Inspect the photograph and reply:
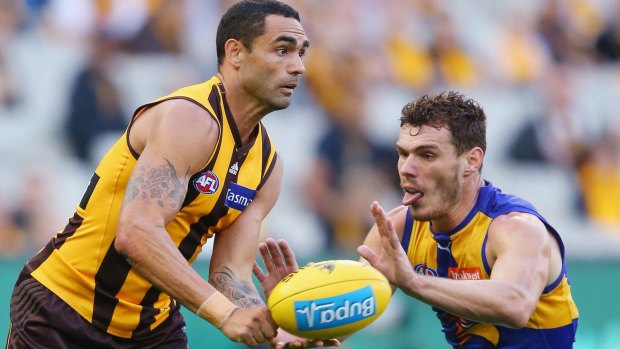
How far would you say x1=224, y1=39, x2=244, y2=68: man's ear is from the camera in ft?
20.0

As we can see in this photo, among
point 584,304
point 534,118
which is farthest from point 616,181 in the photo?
point 584,304

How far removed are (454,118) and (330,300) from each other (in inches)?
55.4

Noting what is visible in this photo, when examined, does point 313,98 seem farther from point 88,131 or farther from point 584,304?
point 584,304

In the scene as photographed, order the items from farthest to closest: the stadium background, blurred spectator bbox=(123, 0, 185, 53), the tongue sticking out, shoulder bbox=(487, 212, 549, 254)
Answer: blurred spectator bbox=(123, 0, 185, 53) → the stadium background → the tongue sticking out → shoulder bbox=(487, 212, 549, 254)

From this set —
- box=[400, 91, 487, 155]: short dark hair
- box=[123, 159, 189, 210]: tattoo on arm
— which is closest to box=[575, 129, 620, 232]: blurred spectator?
box=[400, 91, 487, 155]: short dark hair

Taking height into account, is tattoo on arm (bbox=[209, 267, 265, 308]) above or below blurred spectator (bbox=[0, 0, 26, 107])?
below

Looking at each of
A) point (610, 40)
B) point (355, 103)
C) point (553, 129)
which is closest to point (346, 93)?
point (355, 103)

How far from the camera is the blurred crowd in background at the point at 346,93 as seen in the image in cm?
1051

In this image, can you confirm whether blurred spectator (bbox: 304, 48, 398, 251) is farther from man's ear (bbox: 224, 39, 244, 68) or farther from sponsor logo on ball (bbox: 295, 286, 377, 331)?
sponsor logo on ball (bbox: 295, 286, 377, 331)

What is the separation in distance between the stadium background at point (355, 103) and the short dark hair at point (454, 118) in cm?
396

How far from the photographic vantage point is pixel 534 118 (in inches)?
489

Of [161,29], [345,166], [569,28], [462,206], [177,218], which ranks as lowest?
[177,218]

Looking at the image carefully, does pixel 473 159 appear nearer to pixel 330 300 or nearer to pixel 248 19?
pixel 330 300

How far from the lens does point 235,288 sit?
624cm
